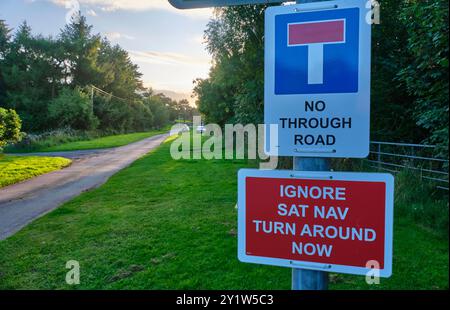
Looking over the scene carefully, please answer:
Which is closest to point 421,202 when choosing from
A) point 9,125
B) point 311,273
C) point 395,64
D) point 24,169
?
point 311,273

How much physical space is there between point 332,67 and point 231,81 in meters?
15.6

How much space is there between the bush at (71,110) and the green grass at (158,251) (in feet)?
121

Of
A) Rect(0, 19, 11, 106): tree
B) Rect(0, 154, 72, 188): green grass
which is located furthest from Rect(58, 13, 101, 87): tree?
Rect(0, 154, 72, 188): green grass

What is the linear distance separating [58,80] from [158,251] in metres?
51.0

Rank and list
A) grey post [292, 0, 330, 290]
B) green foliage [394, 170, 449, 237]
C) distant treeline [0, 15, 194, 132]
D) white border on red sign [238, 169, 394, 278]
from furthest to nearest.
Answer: distant treeline [0, 15, 194, 132] → green foliage [394, 170, 449, 237] → grey post [292, 0, 330, 290] → white border on red sign [238, 169, 394, 278]

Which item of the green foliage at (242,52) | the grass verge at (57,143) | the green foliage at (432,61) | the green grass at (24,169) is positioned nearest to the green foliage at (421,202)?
the green foliage at (432,61)

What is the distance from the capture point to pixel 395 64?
12156 mm

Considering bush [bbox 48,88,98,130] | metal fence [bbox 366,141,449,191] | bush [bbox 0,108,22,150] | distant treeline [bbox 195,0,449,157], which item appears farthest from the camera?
bush [bbox 48,88,98,130]

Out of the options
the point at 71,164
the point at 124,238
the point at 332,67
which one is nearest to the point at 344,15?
the point at 332,67

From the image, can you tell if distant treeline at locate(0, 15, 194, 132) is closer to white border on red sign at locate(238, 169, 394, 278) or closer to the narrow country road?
the narrow country road

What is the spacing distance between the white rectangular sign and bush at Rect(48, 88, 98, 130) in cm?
4524

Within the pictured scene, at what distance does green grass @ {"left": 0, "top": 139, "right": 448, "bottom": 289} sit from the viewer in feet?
14.0

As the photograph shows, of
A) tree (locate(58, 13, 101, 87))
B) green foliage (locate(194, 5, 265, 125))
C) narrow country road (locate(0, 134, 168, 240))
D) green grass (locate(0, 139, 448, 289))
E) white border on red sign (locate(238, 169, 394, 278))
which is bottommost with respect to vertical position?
narrow country road (locate(0, 134, 168, 240))

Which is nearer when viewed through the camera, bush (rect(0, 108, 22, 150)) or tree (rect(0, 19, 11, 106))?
bush (rect(0, 108, 22, 150))
